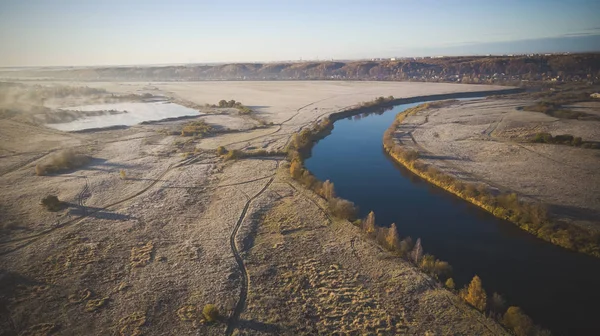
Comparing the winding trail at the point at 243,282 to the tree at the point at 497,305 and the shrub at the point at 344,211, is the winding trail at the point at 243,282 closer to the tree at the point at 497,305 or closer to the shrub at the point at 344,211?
the shrub at the point at 344,211

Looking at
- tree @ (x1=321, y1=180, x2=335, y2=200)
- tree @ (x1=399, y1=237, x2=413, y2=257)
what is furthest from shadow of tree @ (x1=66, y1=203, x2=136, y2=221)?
tree @ (x1=399, y1=237, x2=413, y2=257)

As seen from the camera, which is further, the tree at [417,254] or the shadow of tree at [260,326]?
the tree at [417,254]

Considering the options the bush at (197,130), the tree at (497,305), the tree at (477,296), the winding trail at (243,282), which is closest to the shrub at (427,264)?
the tree at (477,296)

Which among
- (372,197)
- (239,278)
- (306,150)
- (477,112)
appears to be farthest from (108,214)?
(477,112)

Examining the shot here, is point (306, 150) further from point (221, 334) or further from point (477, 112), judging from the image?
point (477, 112)

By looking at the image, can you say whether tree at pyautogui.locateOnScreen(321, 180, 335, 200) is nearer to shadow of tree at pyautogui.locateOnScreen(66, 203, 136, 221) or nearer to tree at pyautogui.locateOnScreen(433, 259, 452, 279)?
tree at pyautogui.locateOnScreen(433, 259, 452, 279)

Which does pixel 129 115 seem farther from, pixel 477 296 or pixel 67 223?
pixel 477 296
